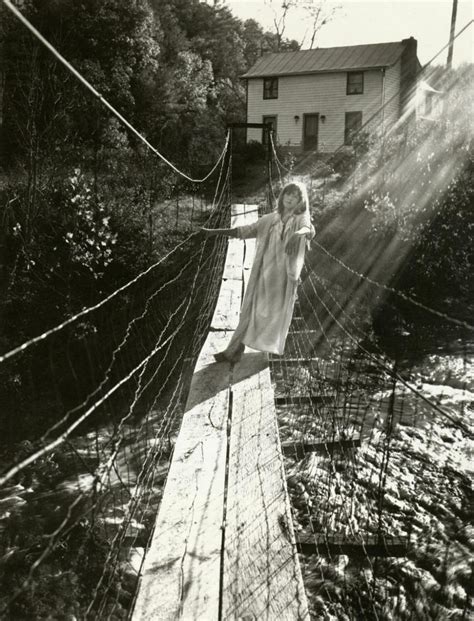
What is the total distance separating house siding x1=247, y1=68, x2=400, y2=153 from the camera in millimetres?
21781

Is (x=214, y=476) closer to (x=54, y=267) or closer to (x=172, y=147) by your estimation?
(x=54, y=267)

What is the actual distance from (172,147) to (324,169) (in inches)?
196

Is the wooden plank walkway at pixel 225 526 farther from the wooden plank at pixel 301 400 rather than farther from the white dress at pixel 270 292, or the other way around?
the wooden plank at pixel 301 400

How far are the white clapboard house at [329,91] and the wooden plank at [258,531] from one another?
63.5 feet

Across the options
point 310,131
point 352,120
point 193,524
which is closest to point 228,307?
point 193,524

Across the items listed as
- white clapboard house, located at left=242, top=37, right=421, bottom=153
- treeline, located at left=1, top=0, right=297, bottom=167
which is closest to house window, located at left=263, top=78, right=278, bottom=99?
white clapboard house, located at left=242, top=37, right=421, bottom=153

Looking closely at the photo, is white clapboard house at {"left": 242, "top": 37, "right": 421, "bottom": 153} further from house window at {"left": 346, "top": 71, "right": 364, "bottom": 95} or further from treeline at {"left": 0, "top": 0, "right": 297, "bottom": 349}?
treeline at {"left": 0, "top": 0, "right": 297, "bottom": 349}

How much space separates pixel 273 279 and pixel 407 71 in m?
21.3

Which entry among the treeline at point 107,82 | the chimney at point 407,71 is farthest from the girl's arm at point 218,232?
the chimney at point 407,71

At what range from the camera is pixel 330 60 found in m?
22.7

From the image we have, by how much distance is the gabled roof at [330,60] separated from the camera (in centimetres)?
2175

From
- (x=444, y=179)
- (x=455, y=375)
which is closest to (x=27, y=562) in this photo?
(x=455, y=375)

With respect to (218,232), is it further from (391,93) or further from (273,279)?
(391,93)

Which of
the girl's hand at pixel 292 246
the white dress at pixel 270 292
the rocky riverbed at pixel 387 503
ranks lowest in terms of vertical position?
the rocky riverbed at pixel 387 503
